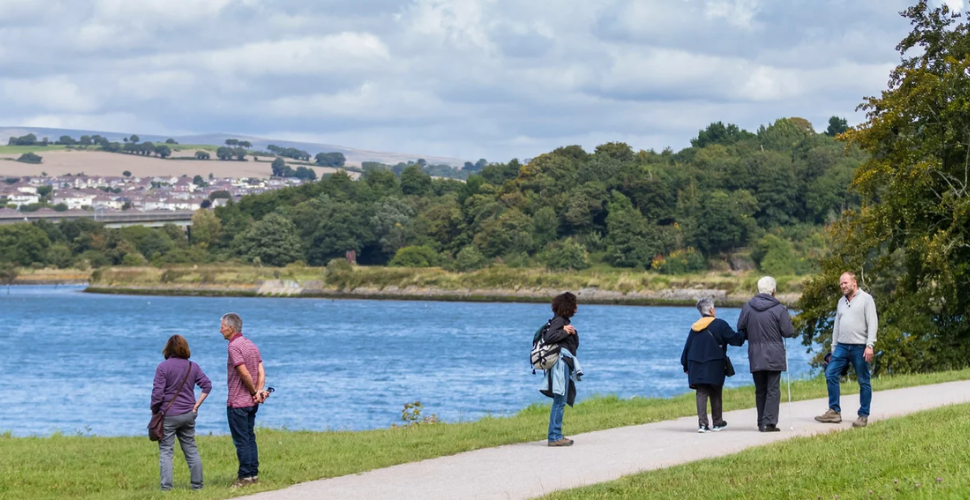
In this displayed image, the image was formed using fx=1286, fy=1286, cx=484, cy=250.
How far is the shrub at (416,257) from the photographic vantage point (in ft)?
423

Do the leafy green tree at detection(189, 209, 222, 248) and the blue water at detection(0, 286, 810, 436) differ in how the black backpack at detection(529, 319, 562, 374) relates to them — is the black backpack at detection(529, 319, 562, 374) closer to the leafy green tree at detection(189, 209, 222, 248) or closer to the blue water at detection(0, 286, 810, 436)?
the blue water at detection(0, 286, 810, 436)

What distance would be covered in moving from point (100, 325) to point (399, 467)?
238 ft

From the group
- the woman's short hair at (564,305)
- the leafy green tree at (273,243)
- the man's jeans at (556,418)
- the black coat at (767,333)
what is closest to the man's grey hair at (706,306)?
the black coat at (767,333)

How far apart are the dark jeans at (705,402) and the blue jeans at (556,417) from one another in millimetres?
1709

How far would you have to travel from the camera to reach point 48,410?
3259 cm

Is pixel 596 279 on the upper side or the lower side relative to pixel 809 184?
lower

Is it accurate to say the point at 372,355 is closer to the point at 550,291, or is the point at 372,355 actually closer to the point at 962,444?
the point at 962,444

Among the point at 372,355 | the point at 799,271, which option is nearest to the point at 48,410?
the point at 372,355

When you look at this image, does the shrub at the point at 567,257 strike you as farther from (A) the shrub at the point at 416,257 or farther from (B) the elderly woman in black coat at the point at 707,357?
(B) the elderly woman in black coat at the point at 707,357

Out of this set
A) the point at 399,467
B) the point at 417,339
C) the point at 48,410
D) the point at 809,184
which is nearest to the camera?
the point at 399,467

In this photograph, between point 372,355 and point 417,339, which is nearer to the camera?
point 372,355

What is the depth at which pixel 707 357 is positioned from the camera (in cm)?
1457

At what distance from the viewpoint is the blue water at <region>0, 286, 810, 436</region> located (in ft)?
104

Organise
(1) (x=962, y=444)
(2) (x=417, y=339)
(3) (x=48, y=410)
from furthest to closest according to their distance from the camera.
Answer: (2) (x=417, y=339)
(3) (x=48, y=410)
(1) (x=962, y=444)
